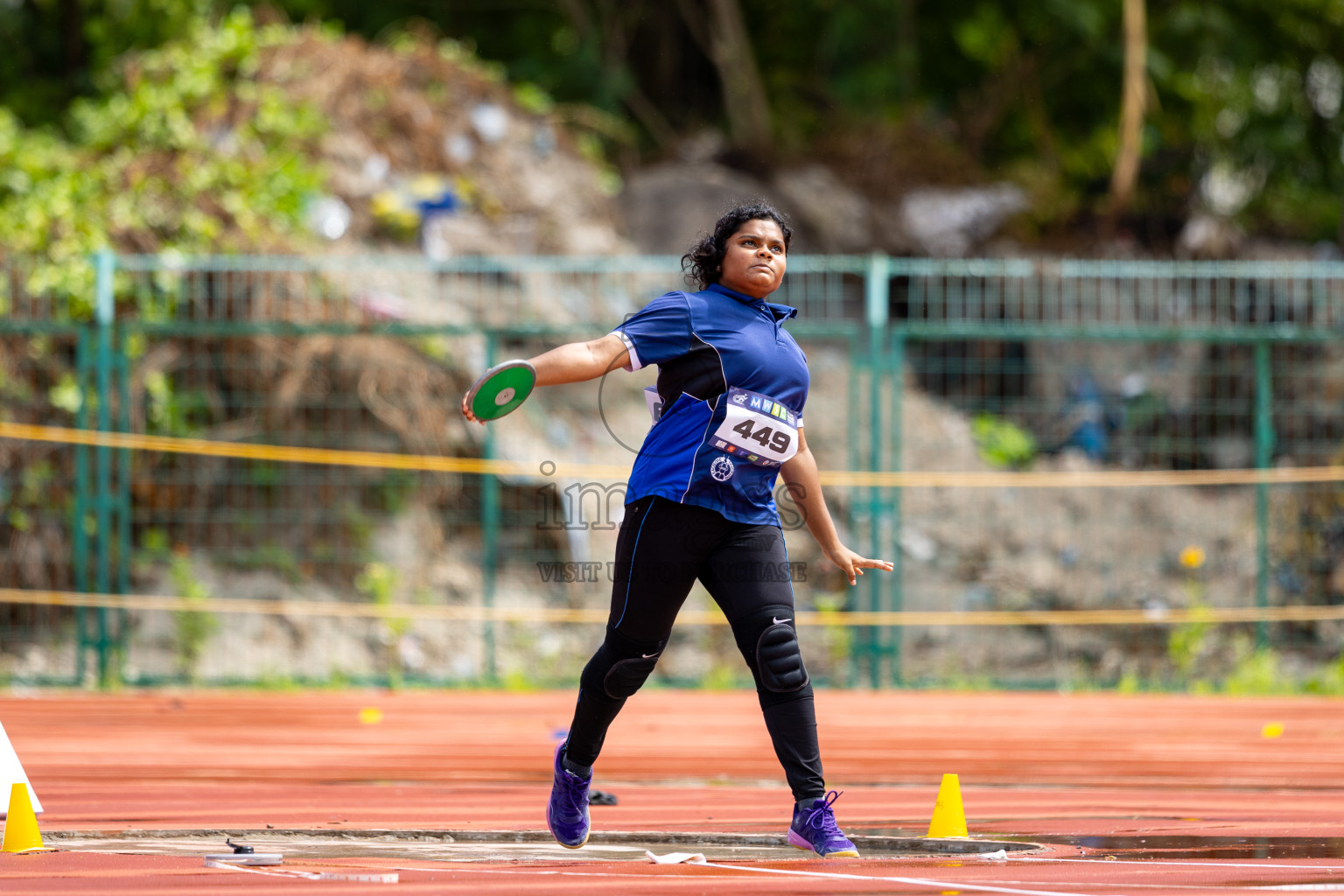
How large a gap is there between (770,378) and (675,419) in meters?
0.27

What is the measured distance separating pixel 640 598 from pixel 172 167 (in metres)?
8.99

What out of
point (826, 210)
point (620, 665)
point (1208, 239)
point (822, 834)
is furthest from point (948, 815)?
point (1208, 239)

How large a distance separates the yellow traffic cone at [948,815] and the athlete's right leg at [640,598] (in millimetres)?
900

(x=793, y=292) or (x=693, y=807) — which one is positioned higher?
(x=793, y=292)

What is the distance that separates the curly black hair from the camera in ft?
13.2

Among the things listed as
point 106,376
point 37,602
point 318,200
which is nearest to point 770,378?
point 106,376

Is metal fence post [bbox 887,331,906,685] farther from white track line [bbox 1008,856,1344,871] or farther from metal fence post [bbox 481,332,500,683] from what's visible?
white track line [bbox 1008,856,1344,871]

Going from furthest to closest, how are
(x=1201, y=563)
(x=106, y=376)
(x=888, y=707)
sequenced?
(x=1201, y=563), (x=106, y=376), (x=888, y=707)

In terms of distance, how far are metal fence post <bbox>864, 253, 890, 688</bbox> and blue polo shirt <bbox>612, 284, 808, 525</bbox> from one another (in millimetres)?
5629

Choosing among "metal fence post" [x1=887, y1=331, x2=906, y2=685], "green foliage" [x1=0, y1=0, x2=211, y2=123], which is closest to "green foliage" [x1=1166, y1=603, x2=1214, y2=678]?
"metal fence post" [x1=887, y1=331, x2=906, y2=685]

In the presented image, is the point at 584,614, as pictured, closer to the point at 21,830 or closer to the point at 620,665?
the point at 620,665

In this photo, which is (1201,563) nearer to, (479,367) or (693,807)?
(479,367)

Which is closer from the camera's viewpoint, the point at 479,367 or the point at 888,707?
the point at 888,707

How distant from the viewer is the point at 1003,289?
14.3 metres
